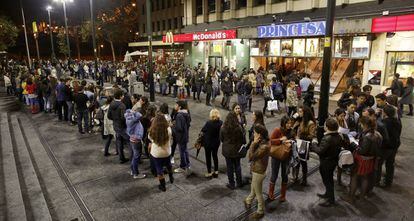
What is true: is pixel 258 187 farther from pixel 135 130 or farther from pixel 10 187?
pixel 10 187

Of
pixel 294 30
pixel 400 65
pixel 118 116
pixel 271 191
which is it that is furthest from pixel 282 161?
pixel 294 30

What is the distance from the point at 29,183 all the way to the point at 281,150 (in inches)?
222

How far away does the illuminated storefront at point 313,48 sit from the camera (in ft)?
44.0

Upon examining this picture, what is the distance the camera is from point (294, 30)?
14664 millimetres

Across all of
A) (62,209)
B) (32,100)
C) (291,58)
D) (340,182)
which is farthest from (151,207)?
(291,58)

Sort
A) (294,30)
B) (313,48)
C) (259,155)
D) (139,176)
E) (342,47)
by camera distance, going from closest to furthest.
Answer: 1. (259,155)
2. (139,176)
3. (342,47)
4. (294,30)
5. (313,48)

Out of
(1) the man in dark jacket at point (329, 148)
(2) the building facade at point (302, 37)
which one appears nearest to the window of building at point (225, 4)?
(2) the building facade at point (302, 37)

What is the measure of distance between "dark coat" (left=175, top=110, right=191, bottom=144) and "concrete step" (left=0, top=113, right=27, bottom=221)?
3221 millimetres

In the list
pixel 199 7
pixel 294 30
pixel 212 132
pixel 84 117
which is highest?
pixel 199 7

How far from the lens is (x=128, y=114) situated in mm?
6254

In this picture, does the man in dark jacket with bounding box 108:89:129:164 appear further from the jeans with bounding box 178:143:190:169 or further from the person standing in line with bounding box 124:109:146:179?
the jeans with bounding box 178:143:190:169

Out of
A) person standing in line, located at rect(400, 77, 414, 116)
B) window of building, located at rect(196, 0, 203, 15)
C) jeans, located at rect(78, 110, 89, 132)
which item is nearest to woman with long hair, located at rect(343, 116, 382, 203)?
person standing in line, located at rect(400, 77, 414, 116)

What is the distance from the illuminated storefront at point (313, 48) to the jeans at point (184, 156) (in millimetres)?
10237

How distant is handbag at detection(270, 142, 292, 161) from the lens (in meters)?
4.89
